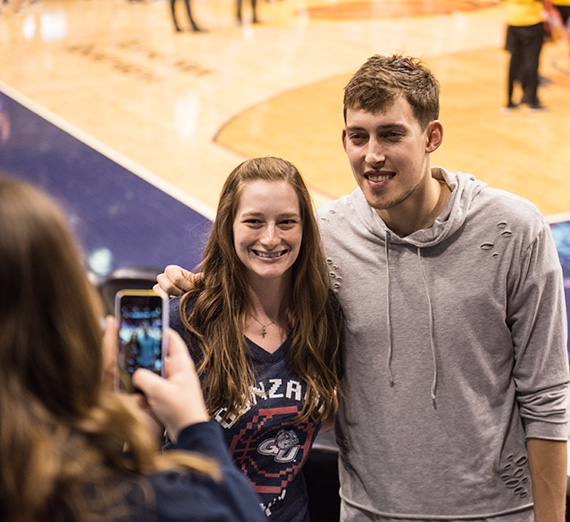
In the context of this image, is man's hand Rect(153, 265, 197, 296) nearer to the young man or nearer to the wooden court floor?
the young man

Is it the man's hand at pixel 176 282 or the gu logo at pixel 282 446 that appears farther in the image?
the man's hand at pixel 176 282

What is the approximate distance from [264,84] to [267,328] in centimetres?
924

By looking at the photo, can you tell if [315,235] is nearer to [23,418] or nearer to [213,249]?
[213,249]

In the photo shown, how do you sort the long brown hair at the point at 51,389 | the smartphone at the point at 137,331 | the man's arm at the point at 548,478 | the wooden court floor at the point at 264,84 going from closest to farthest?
the long brown hair at the point at 51,389 < the smartphone at the point at 137,331 < the man's arm at the point at 548,478 < the wooden court floor at the point at 264,84

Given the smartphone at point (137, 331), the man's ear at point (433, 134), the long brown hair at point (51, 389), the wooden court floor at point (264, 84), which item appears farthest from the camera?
the wooden court floor at point (264, 84)

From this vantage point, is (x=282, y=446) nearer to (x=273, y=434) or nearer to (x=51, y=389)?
(x=273, y=434)

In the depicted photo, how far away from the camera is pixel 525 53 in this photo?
9.09 metres

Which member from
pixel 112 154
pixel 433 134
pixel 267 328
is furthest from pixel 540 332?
pixel 112 154

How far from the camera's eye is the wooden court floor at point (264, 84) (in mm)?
8148

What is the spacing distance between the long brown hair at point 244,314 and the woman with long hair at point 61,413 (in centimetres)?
89

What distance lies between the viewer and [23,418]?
1081mm

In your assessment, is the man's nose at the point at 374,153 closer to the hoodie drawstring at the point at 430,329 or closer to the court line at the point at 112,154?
the hoodie drawstring at the point at 430,329

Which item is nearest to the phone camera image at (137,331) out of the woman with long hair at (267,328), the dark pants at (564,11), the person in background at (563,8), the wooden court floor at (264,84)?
the woman with long hair at (267,328)

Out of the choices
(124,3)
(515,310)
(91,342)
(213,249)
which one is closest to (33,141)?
(213,249)
